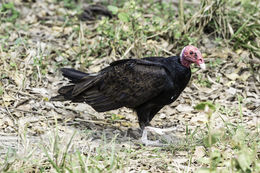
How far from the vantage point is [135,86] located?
4.78 meters

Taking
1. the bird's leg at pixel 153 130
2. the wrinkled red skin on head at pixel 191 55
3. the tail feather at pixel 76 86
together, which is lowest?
the bird's leg at pixel 153 130

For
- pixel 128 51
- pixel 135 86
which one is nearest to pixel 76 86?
pixel 135 86

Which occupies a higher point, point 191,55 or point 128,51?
point 128,51

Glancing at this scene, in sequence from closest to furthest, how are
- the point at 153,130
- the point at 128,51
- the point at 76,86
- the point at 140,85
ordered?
the point at 140,85, the point at 153,130, the point at 76,86, the point at 128,51

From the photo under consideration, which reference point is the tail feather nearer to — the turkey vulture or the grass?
the turkey vulture

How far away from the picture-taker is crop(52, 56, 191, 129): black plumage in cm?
467

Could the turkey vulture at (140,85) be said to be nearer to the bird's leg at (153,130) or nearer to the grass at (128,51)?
the bird's leg at (153,130)

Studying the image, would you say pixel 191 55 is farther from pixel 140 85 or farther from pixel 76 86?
pixel 76 86

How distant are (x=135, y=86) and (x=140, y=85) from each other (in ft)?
0.22

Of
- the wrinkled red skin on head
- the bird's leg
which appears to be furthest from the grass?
the wrinkled red skin on head

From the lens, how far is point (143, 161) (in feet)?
13.9

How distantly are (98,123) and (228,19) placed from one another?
8.84 ft

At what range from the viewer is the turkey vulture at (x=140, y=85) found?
468 centimetres

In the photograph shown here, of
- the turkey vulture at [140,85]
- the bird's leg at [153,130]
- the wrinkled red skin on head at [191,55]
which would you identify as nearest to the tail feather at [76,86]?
the turkey vulture at [140,85]
